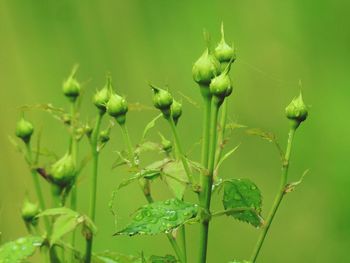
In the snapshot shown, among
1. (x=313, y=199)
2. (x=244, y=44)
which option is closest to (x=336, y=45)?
(x=244, y=44)

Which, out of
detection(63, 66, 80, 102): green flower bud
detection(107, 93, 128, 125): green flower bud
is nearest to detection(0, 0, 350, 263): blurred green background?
detection(63, 66, 80, 102): green flower bud

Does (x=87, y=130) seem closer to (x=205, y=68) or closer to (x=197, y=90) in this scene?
(x=205, y=68)

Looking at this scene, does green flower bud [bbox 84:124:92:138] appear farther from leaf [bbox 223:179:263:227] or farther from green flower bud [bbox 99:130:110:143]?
leaf [bbox 223:179:263:227]

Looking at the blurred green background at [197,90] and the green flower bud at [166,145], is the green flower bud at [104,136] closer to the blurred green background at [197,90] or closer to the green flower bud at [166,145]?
the green flower bud at [166,145]

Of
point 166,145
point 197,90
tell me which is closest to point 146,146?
point 166,145

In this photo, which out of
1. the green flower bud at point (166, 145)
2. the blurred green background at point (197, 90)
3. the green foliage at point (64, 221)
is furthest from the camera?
the blurred green background at point (197, 90)

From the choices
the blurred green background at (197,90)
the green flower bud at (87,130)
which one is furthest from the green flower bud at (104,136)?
the blurred green background at (197,90)
